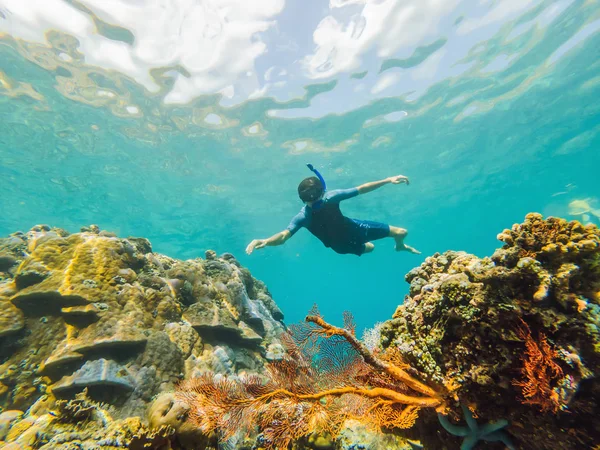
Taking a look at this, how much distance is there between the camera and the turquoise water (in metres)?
11.7

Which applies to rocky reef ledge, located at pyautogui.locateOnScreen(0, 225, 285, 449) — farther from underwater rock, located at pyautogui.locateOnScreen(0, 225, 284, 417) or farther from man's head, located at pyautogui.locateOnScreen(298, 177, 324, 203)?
man's head, located at pyautogui.locateOnScreen(298, 177, 324, 203)

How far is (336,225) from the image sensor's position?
21.5ft

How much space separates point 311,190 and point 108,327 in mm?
4621

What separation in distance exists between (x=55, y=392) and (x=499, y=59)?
23198mm

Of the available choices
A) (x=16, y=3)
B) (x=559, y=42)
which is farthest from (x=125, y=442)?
(x=559, y=42)

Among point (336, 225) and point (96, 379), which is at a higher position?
point (336, 225)

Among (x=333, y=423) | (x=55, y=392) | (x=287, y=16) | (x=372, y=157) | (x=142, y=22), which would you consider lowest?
(x=333, y=423)

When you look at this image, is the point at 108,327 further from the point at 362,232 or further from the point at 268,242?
the point at 362,232

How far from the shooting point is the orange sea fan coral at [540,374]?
6.05ft

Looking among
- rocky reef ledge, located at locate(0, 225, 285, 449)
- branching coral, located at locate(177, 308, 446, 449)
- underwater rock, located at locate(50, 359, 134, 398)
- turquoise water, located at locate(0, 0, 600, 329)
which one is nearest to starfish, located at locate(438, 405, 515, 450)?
branching coral, located at locate(177, 308, 446, 449)

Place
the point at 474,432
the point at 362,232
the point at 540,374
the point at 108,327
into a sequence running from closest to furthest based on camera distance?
the point at 540,374, the point at 474,432, the point at 108,327, the point at 362,232

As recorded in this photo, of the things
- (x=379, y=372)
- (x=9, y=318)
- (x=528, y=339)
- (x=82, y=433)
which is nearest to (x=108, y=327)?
(x=9, y=318)

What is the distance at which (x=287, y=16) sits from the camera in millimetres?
11625

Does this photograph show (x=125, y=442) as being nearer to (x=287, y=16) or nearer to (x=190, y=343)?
(x=190, y=343)
